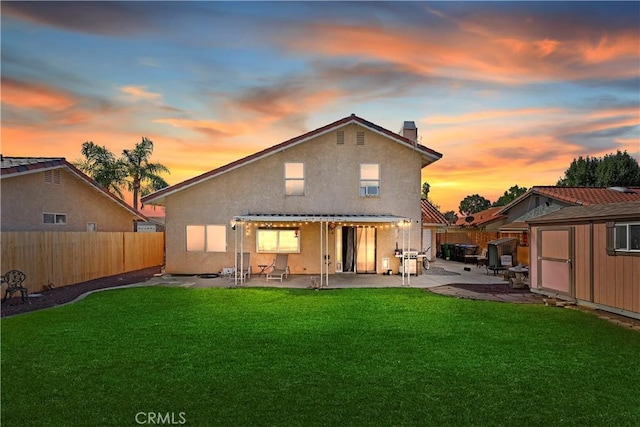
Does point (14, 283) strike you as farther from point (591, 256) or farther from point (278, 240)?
point (591, 256)

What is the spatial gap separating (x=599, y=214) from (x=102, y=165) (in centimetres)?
3686

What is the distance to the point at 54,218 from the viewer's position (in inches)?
722

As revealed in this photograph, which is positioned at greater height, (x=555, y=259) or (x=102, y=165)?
(x=102, y=165)

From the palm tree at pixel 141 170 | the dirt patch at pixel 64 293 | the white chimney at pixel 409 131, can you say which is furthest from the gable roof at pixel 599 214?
the palm tree at pixel 141 170

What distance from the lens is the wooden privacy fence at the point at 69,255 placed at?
1321cm

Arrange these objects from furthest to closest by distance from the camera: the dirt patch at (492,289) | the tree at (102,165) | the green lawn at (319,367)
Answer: the tree at (102,165) → the dirt patch at (492,289) → the green lawn at (319,367)

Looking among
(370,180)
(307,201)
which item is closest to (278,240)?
(307,201)

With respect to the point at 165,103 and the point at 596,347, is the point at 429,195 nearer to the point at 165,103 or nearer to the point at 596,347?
the point at 165,103

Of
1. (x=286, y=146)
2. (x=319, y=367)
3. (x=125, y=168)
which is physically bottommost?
(x=319, y=367)

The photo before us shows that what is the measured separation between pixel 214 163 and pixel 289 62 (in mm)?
14356

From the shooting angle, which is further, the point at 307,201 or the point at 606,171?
the point at 606,171

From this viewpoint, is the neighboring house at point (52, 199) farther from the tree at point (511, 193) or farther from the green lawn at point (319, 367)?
the tree at point (511, 193)

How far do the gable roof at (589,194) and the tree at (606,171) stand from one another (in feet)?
70.4

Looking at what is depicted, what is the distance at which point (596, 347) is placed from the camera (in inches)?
294
